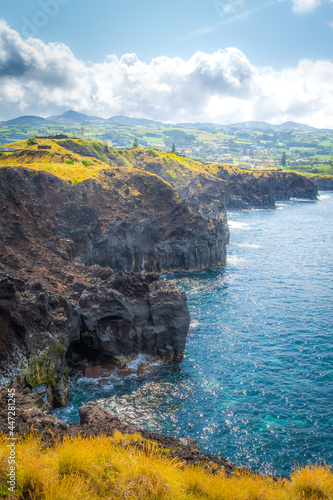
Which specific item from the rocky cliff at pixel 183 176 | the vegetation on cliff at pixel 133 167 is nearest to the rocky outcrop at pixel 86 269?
the vegetation on cliff at pixel 133 167

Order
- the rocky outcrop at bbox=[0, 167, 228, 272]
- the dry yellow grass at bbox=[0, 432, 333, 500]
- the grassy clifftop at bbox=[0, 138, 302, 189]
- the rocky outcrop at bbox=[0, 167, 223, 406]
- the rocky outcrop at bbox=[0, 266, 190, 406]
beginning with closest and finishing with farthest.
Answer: the dry yellow grass at bbox=[0, 432, 333, 500] → the rocky outcrop at bbox=[0, 266, 190, 406] → the rocky outcrop at bbox=[0, 167, 223, 406] → the rocky outcrop at bbox=[0, 167, 228, 272] → the grassy clifftop at bbox=[0, 138, 302, 189]

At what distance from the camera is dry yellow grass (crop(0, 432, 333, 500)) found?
496 inches

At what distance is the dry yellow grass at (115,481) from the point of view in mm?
12602

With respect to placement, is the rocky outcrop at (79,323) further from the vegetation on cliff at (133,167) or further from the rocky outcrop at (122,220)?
the vegetation on cliff at (133,167)

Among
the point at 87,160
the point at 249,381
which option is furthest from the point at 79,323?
the point at 87,160

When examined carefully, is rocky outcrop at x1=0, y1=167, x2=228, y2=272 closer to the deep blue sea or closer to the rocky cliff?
the deep blue sea

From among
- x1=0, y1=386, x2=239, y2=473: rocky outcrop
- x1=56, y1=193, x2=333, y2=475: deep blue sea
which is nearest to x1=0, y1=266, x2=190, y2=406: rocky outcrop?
x1=56, y1=193, x2=333, y2=475: deep blue sea

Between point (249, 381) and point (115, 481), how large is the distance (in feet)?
98.0

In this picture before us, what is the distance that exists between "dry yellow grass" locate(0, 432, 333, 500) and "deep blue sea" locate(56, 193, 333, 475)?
38.5 ft

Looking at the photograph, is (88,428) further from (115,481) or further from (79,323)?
(79,323)

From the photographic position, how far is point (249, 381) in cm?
4069

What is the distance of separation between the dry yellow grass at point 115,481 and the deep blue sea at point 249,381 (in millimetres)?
11742

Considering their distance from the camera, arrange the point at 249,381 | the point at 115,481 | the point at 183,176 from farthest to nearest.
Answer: the point at 183,176 < the point at 249,381 < the point at 115,481

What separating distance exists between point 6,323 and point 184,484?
82.0ft
